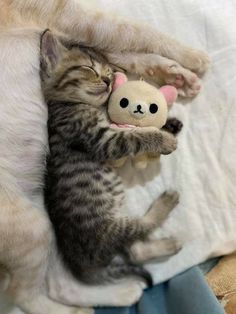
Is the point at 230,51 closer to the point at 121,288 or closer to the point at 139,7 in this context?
the point at 139,7

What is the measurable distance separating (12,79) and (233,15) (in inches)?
35.5

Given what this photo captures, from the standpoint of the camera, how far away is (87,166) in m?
1.54

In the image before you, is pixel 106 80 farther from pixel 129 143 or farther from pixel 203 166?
pixel 203 166

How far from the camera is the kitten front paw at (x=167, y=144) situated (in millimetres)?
1537

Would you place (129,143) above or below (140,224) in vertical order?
above

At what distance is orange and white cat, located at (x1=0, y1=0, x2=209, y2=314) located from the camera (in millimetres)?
1537

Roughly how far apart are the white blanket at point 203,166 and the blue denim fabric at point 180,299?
A: 0.14 ft

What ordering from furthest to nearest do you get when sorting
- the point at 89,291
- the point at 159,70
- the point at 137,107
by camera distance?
the point at 159,70
the point at 89,291
the point at 137,107

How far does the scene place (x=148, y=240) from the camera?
5.21 ft

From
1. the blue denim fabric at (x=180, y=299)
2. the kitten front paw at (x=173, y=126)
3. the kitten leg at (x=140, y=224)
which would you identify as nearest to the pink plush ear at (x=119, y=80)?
the kitten front paw at (x=173, y=126)

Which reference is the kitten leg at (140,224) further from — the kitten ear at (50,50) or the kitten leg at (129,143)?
the kitten ear at (50,50)

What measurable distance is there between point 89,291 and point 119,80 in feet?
2.46

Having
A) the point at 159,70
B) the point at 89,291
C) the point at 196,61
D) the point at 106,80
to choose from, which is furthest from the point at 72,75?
the point at 89,291

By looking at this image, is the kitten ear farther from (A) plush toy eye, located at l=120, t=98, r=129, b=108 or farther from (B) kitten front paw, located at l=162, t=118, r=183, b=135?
(B) kitten front paw, located at l=162, t=118, r=183, b=135
